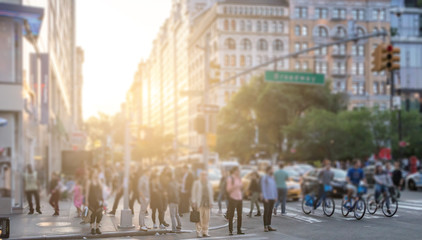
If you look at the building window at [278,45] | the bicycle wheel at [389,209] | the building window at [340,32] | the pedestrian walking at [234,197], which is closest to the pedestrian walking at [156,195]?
the pedestrian walking at [234,197]

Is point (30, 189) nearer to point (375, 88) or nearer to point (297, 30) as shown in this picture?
point (297, 30)

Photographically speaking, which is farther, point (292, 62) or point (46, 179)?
point (292, 62)

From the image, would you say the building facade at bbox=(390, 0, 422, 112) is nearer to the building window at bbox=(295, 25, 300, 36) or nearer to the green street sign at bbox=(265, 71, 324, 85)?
the building window at bbox=(295, 25, 300, 36)

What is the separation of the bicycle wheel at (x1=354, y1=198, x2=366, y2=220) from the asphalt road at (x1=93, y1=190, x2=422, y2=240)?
0.19 m

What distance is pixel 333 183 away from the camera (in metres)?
28.0

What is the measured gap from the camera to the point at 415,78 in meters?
88.5

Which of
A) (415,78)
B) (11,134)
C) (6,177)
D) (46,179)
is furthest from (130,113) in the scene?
(415,78)

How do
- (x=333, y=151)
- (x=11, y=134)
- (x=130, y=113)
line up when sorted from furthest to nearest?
1. (x=333, y=151)
2. (x=11, y=134)
3. (x=130, y=113)

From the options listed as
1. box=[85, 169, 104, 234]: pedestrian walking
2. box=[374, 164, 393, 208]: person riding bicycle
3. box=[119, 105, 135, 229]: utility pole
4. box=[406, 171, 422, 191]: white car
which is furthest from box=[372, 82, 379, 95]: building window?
box=[85, 169, 104, 234]: pedestrian walking

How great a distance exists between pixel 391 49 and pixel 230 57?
82.3 metres

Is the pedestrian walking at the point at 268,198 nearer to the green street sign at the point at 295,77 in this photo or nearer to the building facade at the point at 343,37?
the green street sign at the point at 295,77

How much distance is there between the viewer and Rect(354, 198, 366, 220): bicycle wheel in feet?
57.0

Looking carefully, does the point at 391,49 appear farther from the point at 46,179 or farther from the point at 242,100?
the point at 242,100

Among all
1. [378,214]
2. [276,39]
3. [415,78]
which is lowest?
[378,214]
